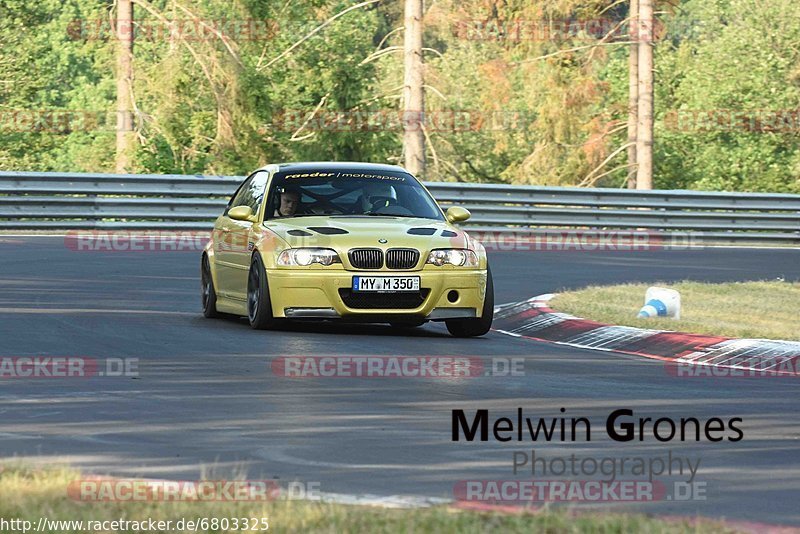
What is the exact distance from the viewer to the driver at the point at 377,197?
15.5 m

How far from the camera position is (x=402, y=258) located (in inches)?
562

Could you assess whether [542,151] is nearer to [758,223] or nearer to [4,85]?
[4,85]

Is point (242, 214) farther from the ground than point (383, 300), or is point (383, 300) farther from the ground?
point (242, 214)

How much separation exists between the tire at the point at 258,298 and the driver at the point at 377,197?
122cm

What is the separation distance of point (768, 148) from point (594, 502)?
5522 centimetres

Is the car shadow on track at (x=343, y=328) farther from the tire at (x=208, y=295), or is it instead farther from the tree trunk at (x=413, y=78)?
the tree trunk at (x=413, y=78)

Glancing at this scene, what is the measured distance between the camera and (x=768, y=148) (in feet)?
199

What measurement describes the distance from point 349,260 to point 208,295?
2.29 metres

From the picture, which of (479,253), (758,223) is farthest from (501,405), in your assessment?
(758,223)

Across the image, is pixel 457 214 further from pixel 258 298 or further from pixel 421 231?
pixel 258 298

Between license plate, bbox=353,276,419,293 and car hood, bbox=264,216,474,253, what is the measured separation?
26 cm

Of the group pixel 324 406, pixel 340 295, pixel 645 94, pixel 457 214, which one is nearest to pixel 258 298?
pixel 340 295

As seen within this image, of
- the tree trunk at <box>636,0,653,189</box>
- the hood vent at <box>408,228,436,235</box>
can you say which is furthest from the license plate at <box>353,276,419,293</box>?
the tree trunk at <box>636,0,653,189</box>

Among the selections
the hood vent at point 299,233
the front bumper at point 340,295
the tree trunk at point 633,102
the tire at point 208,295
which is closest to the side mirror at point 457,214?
the front bumper at point 340,295
